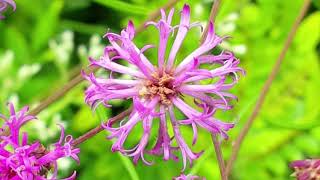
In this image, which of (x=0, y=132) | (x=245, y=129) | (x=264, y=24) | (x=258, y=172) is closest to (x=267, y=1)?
(x=264, y=24)

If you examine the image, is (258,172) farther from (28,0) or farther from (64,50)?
(28,0)

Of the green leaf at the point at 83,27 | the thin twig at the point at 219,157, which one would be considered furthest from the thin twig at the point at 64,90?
the green leaf at the point at 83,27

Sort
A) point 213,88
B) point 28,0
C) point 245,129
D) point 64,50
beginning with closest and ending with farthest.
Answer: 1. point 213,88
2. point 245,129
3. point 64,50
4. point 28,0

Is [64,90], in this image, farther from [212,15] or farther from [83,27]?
[83,27]

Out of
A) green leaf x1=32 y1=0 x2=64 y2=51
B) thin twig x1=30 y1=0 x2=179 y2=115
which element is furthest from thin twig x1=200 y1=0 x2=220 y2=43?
green leaf x1=32 y1=0 x2=64 y2=51

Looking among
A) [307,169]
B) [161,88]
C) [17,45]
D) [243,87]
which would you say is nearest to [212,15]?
[161,88]
